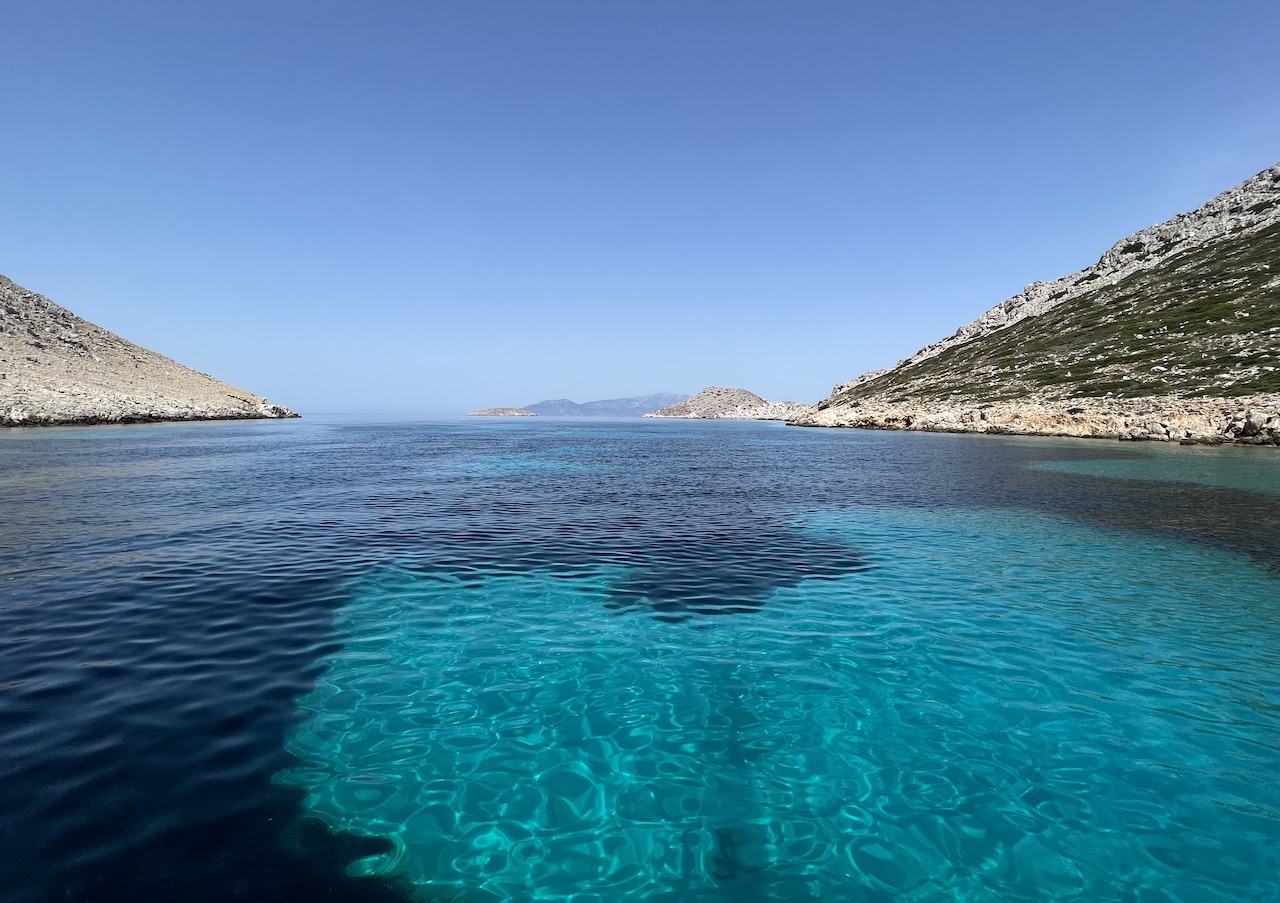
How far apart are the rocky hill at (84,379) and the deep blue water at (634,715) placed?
112132mm

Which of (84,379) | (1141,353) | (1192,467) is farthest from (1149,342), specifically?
(84,379)

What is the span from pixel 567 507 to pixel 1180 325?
138 m

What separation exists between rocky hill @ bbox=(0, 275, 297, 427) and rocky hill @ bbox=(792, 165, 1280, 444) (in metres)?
155

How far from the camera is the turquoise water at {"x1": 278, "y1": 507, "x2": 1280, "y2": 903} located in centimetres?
764

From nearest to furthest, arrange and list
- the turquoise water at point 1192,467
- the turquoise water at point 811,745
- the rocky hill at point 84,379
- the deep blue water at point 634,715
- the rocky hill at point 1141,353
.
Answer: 1. the deep blue water at point 634,715
2. the turquoise water at point 811,745
3. the turquoise water at point 1192,467
4. the rocky hill at point 1141,353
5. the rocky hill at point 84,379

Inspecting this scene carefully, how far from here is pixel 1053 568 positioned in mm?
21031

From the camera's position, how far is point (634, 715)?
37.5 feet

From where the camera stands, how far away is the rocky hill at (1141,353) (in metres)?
79.9

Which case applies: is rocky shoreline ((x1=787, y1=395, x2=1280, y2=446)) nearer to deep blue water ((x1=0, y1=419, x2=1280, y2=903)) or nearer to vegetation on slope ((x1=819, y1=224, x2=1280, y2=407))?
vegetation on slope ((x1=819, y1=224, x2=1280, y2=407))

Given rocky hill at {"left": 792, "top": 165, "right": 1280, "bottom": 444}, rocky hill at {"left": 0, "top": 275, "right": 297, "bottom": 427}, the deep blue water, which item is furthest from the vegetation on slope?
rocky hill at {"left": 0, "top": 275, "right": 297, "bottom": 427}

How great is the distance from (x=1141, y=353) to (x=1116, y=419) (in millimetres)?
38424

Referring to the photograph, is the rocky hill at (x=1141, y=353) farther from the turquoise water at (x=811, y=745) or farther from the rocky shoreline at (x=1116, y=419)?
the turquoise water at (x=811, y=745)

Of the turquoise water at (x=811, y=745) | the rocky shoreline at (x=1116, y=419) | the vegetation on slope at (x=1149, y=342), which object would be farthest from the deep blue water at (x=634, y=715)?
the vegetation on slope at (x=1149, y=342)

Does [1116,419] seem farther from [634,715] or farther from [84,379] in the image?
[84,379]
